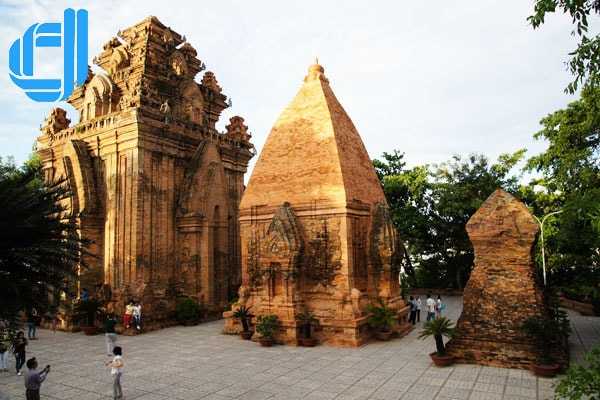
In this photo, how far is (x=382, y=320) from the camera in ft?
45.9

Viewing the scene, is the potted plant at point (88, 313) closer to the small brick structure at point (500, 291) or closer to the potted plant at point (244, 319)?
the potted plant at point (244, 319)

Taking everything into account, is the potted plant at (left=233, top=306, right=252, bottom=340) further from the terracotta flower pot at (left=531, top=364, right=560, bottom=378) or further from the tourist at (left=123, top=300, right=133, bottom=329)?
the terracotta flower pot at (left=531, top=364, right=560, bottom=378)

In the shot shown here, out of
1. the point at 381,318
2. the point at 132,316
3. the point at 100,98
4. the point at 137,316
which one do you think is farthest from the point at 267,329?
the point at 100,98

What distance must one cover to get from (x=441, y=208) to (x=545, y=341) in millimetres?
18285

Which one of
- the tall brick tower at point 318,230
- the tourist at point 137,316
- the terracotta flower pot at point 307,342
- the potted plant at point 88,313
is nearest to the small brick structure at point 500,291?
the tall brick tower at point 318,230

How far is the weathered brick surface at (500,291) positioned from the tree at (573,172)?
243cm

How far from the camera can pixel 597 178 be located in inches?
601

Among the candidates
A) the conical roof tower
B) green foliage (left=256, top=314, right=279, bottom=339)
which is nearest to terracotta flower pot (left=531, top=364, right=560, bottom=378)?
the conical roof tower

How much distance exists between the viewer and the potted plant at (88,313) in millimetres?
16562

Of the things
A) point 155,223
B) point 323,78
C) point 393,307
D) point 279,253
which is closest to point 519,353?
point 393,307

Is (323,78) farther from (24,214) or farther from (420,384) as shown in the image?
(24,214)

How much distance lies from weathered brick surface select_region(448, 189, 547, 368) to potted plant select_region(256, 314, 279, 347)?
536cm

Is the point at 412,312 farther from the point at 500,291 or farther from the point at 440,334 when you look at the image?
the point at 500,291

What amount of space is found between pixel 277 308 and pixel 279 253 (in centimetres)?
184
